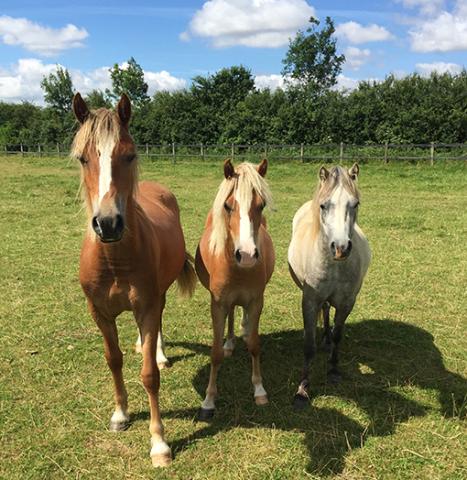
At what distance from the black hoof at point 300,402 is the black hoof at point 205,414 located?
64 cm

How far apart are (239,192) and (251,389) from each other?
5.64ft

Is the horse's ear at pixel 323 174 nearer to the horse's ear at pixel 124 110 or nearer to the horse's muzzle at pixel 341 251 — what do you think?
the horse's muzzle at pixel 341 251

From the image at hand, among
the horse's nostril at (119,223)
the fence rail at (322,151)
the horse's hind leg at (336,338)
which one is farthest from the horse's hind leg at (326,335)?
the fence rail at (322,151)

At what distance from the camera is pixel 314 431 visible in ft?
9.91

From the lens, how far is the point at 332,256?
3256 mm

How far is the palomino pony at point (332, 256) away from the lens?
2.96 metres

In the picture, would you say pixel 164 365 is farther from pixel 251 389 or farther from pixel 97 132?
pixel 97 132

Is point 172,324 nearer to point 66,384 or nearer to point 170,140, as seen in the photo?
point 66,384

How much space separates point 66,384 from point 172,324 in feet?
4.68

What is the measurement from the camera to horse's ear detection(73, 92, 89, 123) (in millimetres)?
2379

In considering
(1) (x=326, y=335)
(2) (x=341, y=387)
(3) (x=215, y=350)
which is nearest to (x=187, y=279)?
(3) (x=215, y=350)

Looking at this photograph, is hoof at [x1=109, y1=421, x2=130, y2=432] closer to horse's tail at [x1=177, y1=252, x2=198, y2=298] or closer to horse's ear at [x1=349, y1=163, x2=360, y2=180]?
horse's tail at [x1=177, y1=252, x2=198, y2=298]

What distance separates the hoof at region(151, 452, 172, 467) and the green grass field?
44 millimetres

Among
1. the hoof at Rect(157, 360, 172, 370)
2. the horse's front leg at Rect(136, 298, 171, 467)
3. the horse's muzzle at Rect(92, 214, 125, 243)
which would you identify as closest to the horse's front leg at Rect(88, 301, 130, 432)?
the horse's front leg at Rect(136, 298, 171, 467)
